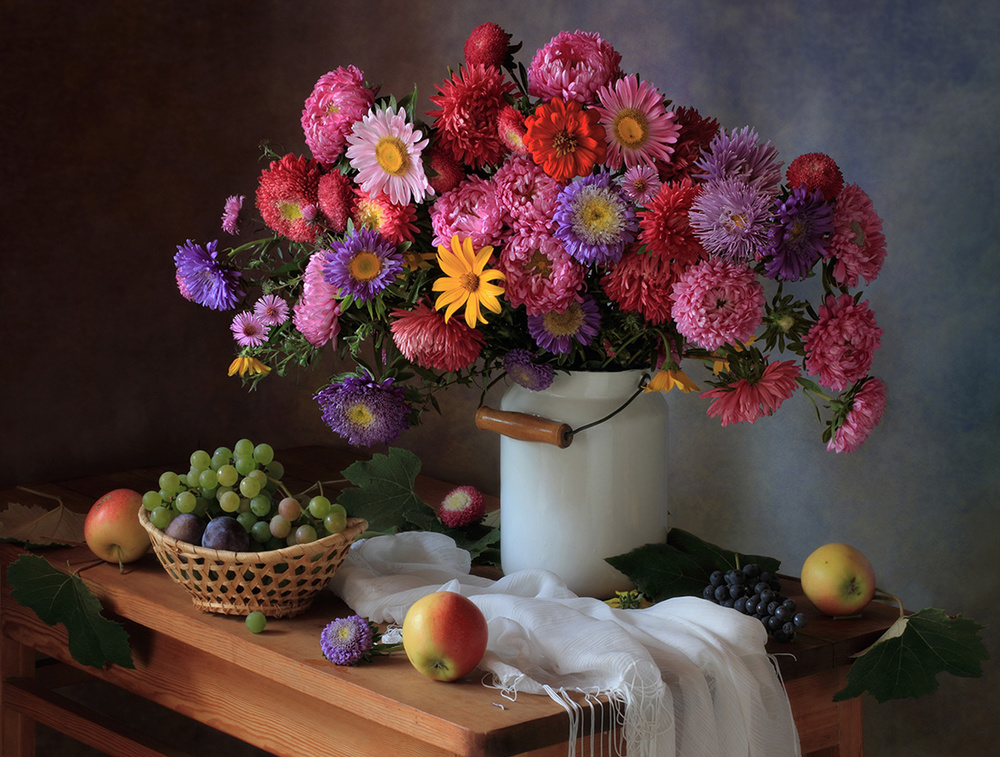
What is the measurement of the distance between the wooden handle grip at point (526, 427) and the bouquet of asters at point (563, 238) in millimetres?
41

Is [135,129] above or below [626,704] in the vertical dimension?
above

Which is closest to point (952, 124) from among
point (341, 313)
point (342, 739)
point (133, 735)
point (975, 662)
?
point (975, 662)

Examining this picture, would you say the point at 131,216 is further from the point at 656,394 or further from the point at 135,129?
the point at 656,394

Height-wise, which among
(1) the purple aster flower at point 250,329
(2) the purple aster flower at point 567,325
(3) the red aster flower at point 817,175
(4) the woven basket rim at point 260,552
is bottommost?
(4) the woven basket rim at point 260,552

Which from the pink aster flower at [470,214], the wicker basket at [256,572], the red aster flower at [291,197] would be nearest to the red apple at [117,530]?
the wicker basket at [256,572]

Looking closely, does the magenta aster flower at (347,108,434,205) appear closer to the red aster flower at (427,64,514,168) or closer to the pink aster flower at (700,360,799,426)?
the red aster flower at (427,64,514,168)

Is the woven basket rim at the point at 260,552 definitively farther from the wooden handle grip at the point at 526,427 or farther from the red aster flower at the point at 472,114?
the red aster flower at the point at 472,114

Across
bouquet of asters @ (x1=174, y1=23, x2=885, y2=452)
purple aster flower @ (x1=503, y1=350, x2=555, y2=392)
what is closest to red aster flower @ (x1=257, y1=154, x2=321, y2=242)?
bouquet of asters @ (x1=174, y1=23, x2=885, y2=452)

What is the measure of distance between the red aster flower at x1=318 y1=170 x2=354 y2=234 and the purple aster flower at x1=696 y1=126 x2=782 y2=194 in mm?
328

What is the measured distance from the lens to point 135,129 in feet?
5.65

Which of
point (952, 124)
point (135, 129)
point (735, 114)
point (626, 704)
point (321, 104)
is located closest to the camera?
point (626, 704)

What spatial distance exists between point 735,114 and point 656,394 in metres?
0.46

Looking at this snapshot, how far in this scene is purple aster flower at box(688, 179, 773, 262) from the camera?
874 millimetres

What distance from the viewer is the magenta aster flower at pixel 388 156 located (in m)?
0.95
